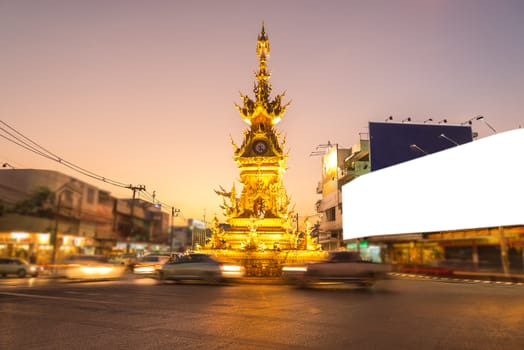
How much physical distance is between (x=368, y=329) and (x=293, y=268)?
1062cm

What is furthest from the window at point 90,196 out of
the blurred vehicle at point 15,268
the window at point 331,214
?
the window at point 331,214

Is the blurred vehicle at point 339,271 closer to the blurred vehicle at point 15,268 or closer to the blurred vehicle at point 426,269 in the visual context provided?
the blurred vehicle at point 426,269

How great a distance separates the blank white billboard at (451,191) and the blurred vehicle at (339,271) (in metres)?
15.8

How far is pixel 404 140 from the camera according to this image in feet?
193

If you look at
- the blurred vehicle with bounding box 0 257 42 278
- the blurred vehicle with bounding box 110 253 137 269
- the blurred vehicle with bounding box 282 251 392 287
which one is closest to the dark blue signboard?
the blurred vehicle with bounding box 110 253 137 269

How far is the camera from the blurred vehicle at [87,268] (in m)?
22.9

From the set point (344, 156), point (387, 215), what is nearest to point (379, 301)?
point (387, 215)

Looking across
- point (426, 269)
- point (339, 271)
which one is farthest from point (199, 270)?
point (426, 269)

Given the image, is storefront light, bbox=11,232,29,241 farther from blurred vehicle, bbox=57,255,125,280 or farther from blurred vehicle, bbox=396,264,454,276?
blurred vehicle, bbox=396,264,454,276

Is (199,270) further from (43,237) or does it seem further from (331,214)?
(331,214)

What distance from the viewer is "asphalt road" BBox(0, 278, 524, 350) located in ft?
20.9

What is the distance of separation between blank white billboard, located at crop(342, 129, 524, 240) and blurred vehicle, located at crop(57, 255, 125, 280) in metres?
25.2

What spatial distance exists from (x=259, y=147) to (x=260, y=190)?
321 cm

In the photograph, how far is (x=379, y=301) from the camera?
12.6 m
